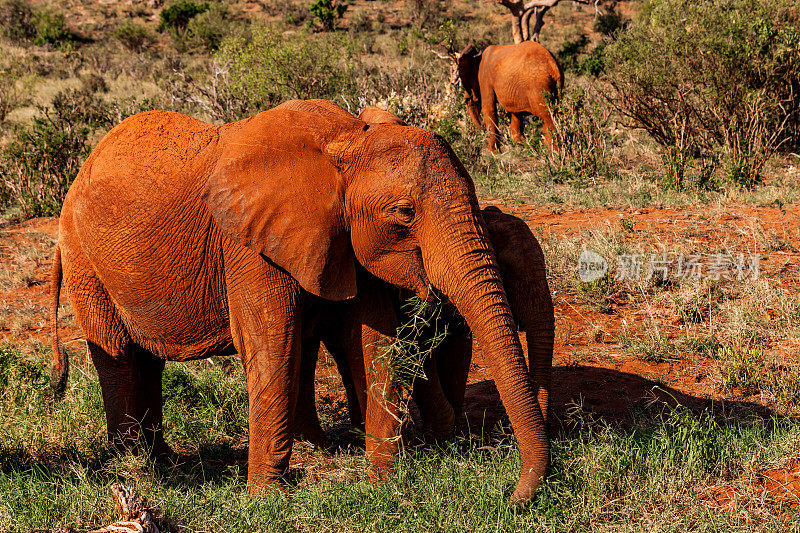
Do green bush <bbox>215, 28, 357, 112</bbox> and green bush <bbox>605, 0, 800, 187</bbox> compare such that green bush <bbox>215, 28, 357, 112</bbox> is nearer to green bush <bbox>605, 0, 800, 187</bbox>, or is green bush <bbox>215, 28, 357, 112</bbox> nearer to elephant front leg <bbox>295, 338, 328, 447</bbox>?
green bush <bbox>605, 0, 800, 187</bbox>

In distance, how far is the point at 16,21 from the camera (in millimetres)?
32000

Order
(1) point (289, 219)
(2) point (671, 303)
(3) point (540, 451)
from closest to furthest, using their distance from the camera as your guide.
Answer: (3) point (540, 451)
(1) point (289, 219)
(2) point (671, 303)

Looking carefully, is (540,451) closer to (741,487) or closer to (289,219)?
(741,487)

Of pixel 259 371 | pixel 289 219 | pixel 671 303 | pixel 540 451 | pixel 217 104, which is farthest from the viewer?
pixel 217 104

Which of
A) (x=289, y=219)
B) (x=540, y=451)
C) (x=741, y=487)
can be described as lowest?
(x=741, y=487)

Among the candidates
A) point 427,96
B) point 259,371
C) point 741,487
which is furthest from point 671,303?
point 427,96

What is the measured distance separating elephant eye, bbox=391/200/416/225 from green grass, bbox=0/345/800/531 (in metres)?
1.36

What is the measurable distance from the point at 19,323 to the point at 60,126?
541 centimetres

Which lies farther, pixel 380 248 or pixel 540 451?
pixel 380 248

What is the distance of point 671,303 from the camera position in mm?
6812

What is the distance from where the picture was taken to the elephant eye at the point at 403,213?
3.73 meters

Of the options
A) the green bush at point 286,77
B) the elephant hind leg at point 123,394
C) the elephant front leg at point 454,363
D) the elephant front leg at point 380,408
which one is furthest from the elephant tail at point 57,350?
the green bush at point 286,77

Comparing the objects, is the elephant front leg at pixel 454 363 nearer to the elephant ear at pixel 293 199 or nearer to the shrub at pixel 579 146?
the elephant ear at pixel 293 199

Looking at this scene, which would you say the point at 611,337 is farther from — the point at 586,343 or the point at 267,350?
the point at 267,350
